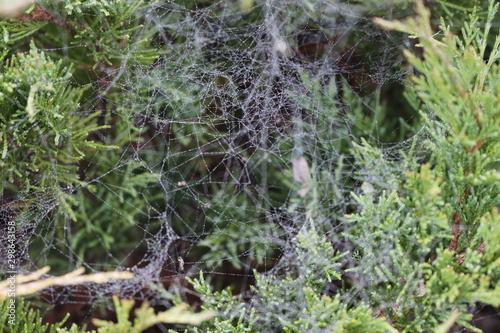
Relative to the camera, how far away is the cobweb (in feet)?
4.95

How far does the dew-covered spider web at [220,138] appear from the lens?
4.91ft

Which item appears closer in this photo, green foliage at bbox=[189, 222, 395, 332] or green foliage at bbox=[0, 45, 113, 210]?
green foliage at bbox=[189, 222, 395, 332]

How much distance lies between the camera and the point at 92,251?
1.65m

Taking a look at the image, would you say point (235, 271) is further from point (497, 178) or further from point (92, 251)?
point (497, 178)

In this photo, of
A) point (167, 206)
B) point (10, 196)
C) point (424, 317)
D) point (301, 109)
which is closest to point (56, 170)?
point (10, 196)

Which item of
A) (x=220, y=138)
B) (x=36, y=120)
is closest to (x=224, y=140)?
(x=220, y=138)

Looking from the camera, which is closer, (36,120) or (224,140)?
(36,120)

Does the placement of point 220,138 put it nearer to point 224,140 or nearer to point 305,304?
point 224,140

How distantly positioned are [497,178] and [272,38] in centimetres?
99

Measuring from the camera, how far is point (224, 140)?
1.57m

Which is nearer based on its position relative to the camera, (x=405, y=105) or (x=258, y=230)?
(x=258, y=230)

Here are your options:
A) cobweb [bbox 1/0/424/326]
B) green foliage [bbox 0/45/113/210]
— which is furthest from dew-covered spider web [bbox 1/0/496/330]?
green foliage [bbox 0/45/113/210]

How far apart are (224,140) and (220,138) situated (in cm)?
3

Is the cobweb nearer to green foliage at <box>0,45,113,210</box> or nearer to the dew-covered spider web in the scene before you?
the dew-covered spider web
